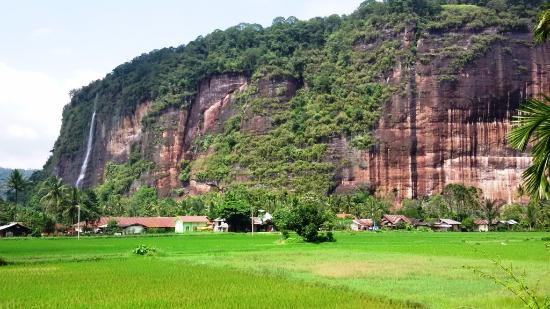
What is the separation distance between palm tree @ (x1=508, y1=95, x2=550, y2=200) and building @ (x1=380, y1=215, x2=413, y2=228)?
90766 mm

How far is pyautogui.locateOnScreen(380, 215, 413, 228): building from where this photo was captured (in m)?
96.6

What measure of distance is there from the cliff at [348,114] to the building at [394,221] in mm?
13785

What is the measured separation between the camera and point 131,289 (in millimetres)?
20234

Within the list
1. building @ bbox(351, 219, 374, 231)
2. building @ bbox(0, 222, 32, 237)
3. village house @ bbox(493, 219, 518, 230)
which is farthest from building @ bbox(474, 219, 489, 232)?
building @ bbox(0, 222, 32, 237)

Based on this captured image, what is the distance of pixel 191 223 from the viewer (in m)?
97.6

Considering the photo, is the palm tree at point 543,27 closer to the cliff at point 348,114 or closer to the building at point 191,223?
the building at point 191,223

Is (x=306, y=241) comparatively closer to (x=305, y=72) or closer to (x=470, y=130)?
(x=470, y=130)

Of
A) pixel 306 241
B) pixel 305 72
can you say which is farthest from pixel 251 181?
pixel 306 241

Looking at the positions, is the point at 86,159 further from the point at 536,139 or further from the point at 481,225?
the point at 536,139

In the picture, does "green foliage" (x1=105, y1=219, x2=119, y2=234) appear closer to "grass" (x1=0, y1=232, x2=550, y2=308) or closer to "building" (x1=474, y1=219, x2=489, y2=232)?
"grass" (x1=0, y1=232, x2=550, y2=308)

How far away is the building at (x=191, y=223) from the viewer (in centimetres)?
9500

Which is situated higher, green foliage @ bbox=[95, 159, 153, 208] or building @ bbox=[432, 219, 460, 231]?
green foliage @ bbox=[95, 159, 153, 208]

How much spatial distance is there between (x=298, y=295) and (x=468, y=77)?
110313mm

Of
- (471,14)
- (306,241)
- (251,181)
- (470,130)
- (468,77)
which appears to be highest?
(471,14)
